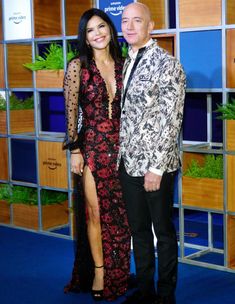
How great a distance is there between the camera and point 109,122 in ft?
11.1

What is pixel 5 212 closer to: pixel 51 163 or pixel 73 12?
pixel 51 163

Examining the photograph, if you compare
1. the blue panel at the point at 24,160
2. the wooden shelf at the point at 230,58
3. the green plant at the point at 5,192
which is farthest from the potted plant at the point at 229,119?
the green plant at the point at 5,192

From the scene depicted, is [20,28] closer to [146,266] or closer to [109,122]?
[109,122]

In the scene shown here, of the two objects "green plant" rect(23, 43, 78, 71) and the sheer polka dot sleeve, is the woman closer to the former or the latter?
the sheer polka dot sleeve

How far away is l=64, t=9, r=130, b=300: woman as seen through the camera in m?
3.36

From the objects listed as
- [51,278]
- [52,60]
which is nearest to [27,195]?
[52,60]

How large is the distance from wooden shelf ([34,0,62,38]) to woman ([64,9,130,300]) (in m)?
1.50

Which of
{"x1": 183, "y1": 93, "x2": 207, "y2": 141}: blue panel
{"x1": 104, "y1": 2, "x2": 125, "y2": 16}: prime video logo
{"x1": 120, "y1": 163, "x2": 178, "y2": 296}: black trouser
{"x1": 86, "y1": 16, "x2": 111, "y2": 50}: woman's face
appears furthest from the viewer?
{"x1": 183, "y1": 93, "x2": 207, "y2": 141}: blue panel

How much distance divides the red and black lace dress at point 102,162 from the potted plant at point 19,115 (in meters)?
1.63

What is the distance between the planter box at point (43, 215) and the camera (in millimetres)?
4973

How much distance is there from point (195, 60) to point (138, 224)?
1.20 m

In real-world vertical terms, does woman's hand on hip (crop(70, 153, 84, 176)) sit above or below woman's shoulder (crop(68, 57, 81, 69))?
below

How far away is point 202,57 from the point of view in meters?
3.80

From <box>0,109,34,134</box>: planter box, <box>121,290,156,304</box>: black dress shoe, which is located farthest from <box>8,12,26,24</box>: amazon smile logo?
<box>121,290,156,304</box>: black dress shoe
